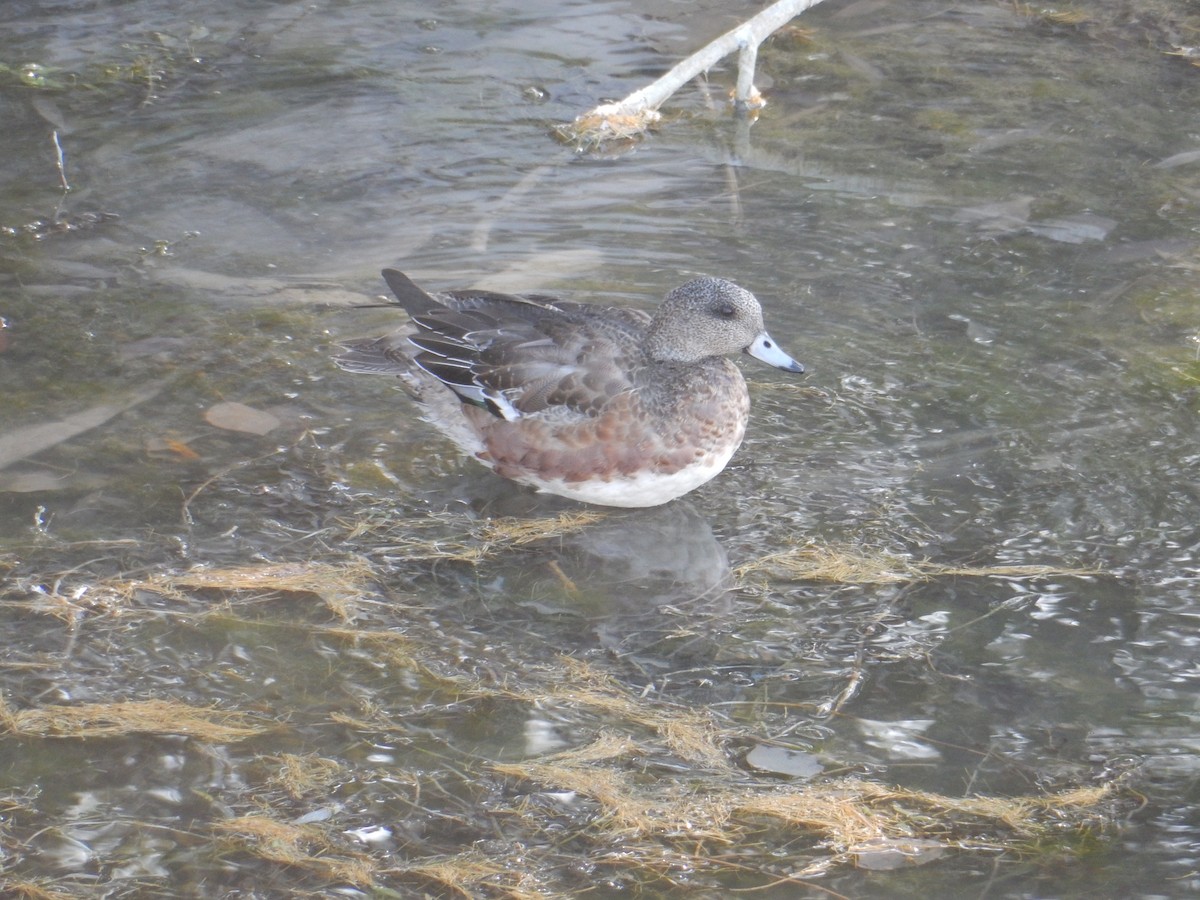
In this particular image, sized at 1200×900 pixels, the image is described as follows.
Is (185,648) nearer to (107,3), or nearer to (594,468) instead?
(594,468)

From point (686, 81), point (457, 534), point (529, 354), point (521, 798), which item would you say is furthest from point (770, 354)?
point (686, 81)

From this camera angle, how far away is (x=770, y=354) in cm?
437

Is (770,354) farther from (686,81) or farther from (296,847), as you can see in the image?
(686,81)

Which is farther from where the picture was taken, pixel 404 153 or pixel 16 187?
pixel 404 153

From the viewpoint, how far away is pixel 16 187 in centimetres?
628

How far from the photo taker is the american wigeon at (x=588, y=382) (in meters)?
4.13

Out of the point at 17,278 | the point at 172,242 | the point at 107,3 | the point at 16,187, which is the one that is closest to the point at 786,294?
the point at 172,242

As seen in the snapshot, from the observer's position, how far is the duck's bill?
435cm

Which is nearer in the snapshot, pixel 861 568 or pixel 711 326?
pixel 861 568

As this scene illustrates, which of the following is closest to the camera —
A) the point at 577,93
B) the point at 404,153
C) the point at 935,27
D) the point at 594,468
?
the point at 594,468

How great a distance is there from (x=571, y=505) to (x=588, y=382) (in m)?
0.47

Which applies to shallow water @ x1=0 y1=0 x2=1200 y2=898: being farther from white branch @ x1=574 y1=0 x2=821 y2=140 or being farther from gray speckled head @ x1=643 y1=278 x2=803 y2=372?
gray speckled head @ x1=643 y1=278 x2=803 y2=372

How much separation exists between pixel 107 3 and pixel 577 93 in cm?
328

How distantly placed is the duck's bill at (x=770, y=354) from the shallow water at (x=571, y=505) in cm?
34
